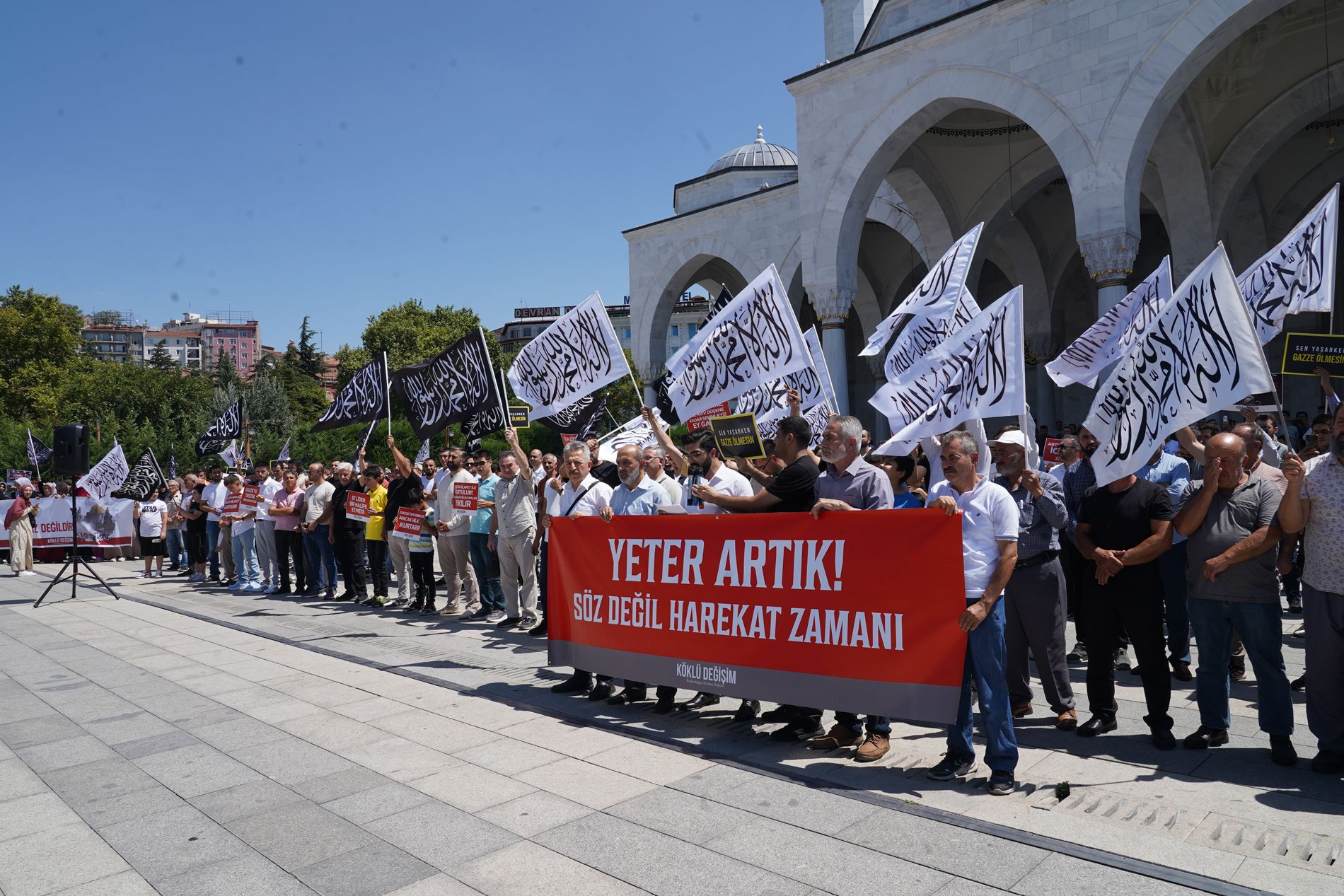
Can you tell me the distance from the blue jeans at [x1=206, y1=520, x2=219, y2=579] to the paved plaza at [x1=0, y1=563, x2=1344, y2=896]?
10184mm

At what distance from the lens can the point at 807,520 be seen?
562 cm

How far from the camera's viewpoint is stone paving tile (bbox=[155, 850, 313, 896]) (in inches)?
152

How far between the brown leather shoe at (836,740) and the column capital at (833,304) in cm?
1836

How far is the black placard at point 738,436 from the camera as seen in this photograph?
6.46m

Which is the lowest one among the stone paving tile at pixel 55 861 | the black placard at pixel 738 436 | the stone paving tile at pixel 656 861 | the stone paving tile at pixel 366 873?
the stone paving tile at pixel 656 861

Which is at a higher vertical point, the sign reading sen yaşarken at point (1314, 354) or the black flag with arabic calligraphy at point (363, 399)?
the black flag with arabic calligraphy at point (363, 399)

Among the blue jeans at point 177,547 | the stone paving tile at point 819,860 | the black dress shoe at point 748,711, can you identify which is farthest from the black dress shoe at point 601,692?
the blue jeans at point 177,547

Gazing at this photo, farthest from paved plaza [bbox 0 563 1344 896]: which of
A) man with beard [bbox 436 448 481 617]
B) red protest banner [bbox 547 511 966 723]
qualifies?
man with beard [bbox 436 448 481 617]

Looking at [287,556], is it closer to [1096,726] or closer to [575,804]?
[575,804]

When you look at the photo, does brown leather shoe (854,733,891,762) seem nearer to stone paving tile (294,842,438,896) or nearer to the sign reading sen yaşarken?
stone paving tile (294,842,438,896)

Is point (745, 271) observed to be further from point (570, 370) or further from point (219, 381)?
point (219, 381)

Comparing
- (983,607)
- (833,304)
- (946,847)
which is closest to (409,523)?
(983,607)

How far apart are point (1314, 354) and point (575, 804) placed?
8.85 m

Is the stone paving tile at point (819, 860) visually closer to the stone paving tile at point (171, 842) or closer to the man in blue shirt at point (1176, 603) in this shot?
the stone paving tile at point (171, 842)
